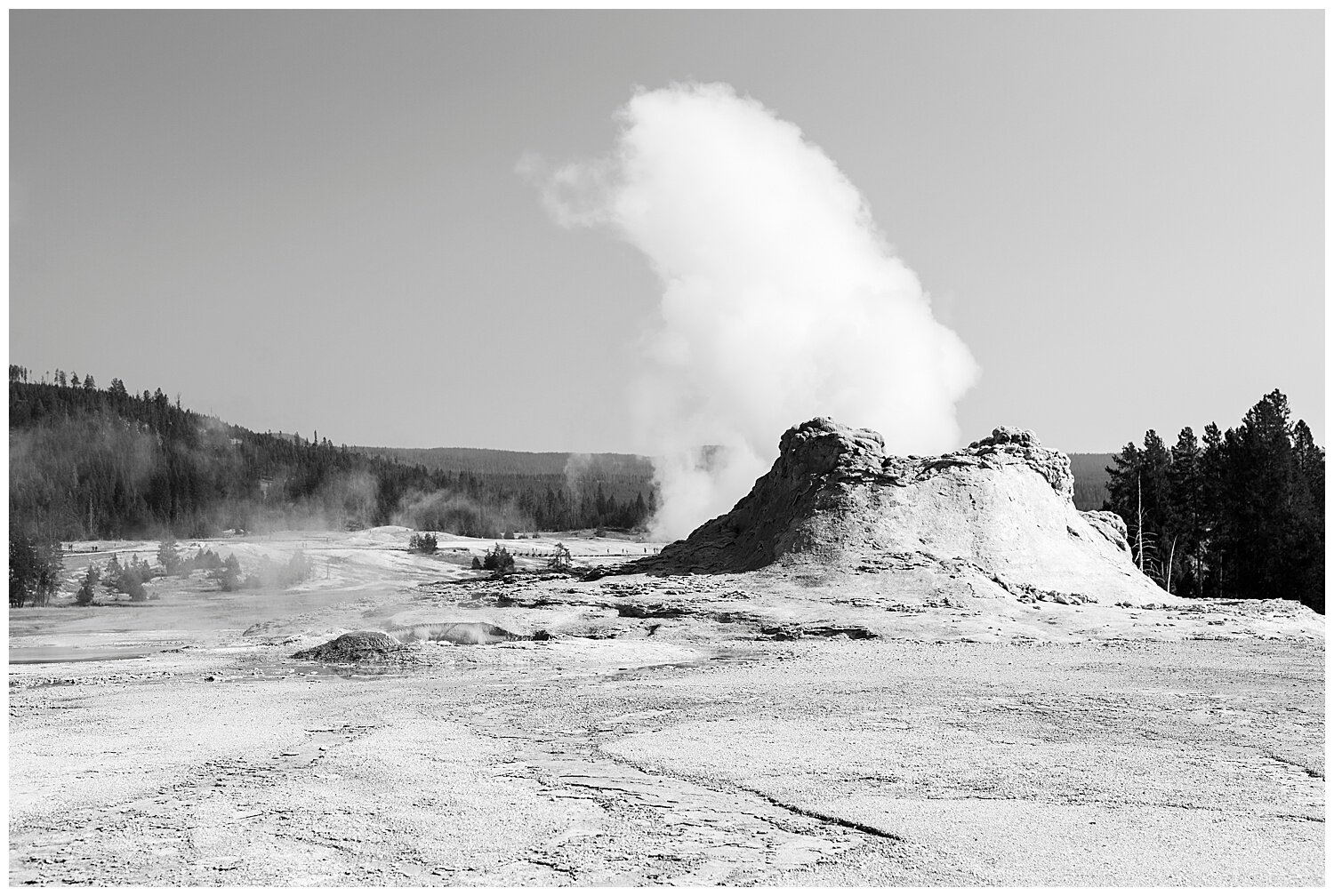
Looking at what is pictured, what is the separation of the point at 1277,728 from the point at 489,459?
143686 mm

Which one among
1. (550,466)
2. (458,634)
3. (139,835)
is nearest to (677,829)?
(139,835)

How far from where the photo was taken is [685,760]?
26.5ft

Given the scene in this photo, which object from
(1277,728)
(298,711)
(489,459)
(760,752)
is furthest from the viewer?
(489,459)

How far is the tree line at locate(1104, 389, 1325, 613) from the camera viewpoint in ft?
113

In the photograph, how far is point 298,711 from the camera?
33.8ft

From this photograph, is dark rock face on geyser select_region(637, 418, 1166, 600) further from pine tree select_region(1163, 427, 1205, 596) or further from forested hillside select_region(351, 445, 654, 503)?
forested hillside select_region(351, 445, 654, 503)

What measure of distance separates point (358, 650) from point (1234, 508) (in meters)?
32.8

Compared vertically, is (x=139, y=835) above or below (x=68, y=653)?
above

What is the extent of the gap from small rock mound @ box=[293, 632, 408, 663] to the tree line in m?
26.9

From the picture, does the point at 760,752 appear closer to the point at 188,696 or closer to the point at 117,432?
the point at 188,696

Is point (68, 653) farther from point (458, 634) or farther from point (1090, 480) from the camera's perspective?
point (1090, 480)

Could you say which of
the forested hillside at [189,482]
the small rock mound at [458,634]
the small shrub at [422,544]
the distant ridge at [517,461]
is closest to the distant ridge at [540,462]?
the distant ridge at [517,461]

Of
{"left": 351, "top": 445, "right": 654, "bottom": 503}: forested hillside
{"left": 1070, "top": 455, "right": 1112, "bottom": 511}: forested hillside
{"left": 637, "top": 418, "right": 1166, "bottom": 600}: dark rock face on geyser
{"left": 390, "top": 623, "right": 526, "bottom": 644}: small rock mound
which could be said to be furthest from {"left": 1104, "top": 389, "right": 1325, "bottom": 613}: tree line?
{"left": 351, "top": 445, "right": 654, "bottom": 503}: forested hillside

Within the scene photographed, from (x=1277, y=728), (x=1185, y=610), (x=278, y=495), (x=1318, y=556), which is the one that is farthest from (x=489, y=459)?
(x=1277, y=728)
